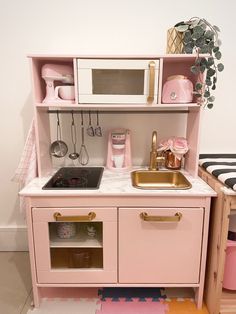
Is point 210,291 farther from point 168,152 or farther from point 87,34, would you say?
point 87,34

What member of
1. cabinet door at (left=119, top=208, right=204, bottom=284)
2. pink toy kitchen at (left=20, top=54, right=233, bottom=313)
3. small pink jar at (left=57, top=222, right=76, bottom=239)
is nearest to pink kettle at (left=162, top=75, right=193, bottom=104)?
pink toy kitchen at (left=20, top=54, right=233, bottom=313)

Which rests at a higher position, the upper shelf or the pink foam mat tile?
the upper shelf

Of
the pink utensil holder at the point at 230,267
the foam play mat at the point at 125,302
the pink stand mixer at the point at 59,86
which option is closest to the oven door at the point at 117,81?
the pink stand mixer at the point at 59,86

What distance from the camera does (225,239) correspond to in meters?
1.21

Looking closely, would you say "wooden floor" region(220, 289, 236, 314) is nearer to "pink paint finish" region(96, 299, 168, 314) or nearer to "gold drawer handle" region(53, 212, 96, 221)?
"pink paint finish" region(96, 299, 168, 314)

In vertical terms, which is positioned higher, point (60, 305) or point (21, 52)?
point (21, 52)

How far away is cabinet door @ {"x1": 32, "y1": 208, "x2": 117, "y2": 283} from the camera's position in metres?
1.27

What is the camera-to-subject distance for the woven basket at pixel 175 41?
1354 mm

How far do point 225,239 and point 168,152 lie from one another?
659 mm

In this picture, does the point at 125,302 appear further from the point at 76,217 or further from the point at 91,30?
the point at 91,30

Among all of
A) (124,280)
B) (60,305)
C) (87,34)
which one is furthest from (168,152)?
(60,305)

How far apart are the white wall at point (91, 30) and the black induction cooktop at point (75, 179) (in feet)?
1.85

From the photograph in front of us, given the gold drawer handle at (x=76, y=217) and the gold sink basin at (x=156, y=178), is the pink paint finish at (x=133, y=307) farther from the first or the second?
the gold sink basin at (x=156, y=178)

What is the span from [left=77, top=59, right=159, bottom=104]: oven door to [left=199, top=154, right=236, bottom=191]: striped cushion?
53 centimetres
